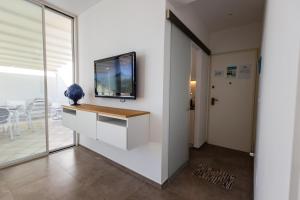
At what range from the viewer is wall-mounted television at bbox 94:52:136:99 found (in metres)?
1.93

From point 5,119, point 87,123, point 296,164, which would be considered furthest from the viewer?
point 5,119

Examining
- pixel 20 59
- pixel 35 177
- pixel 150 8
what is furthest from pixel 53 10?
pixel 35 177

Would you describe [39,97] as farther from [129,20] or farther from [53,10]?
[129,20]

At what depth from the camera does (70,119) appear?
8.04ft

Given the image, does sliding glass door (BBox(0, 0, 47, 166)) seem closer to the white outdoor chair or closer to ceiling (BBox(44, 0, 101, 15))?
the white outdoor chair

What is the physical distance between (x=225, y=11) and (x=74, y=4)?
105 inches

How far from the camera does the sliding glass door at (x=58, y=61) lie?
109 inches

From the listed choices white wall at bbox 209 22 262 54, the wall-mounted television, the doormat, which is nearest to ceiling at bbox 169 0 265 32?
white wall at bbox 209 22 262 54

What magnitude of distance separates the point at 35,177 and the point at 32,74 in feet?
5.44

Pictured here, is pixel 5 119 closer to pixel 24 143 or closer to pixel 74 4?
pixel 24 143

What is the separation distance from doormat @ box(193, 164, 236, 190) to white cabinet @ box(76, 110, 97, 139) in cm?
159

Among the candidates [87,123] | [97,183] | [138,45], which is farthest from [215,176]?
[138,45]

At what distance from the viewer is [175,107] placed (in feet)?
6.63

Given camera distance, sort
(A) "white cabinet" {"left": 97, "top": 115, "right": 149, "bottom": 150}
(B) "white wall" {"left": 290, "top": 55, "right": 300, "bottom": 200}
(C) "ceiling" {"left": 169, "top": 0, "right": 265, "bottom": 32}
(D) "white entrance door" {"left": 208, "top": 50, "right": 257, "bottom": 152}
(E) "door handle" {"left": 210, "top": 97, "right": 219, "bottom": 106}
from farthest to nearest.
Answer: (E) "door handle" {"left": 210, "top": 97, "right": 219, "bottom": 106} → (D) "white entrance door" {"left": 208, "top": 50, "right": 257, "bottom": 152} → (C) "ceiling" {"left": 169, "top": 0, "right": 265, "bottom": 32} → (A) "white cabinet" {"left": 97, "top": 115, "right": 149, "bottom": 150} → (B) "white wall" {"left": 290, "top": 55, "right": 300, "bottom": 200}
